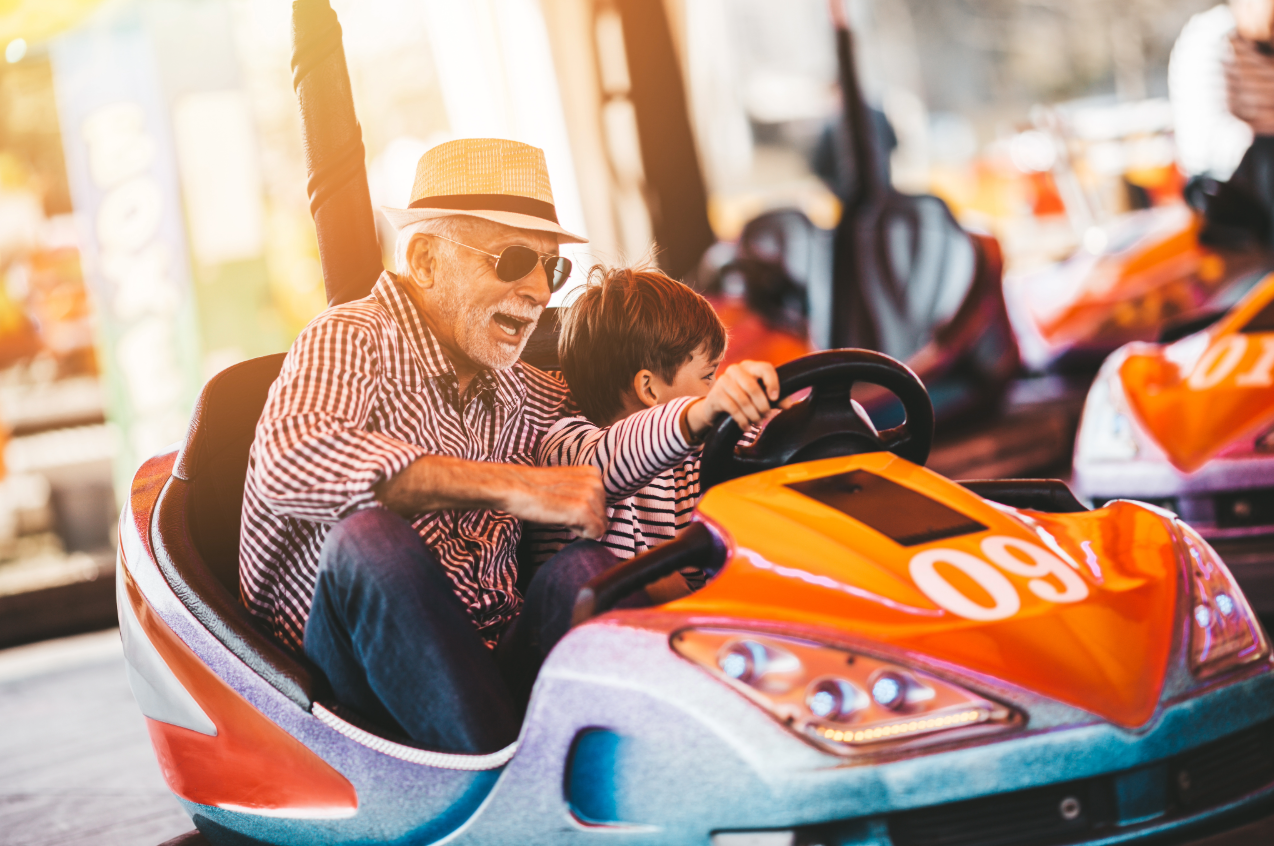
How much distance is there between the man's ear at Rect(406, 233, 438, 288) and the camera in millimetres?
1422

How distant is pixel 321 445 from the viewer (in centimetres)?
119

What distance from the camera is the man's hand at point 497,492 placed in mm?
1213

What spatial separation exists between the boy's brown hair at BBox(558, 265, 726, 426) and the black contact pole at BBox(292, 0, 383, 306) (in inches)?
13.8

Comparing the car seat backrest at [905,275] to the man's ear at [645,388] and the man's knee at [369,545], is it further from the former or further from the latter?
the man's knee at [369,545]

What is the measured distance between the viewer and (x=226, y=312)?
14.0 ft

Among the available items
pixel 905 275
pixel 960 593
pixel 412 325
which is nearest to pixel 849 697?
pixel 960 593

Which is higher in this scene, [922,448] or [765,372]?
[765,372]

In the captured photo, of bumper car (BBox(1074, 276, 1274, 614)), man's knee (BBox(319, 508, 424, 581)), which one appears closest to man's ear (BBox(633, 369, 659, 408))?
man's knee (BBox(319, 508, 424, 581))

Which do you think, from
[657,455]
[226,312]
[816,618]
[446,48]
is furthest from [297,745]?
[446,48]

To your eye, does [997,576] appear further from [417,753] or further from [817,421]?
[417,753]

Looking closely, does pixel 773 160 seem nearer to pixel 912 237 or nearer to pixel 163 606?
pixel 912 237

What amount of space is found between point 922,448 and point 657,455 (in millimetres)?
328

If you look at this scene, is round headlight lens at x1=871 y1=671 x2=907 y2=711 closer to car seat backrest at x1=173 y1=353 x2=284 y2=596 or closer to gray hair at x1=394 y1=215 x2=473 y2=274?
gray hair at x1=394 y1=215 x2=473 y2=274

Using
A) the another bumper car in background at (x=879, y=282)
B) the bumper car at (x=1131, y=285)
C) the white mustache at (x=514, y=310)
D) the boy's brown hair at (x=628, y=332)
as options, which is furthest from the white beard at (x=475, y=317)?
the bumper car at (x=1131, y=285)
